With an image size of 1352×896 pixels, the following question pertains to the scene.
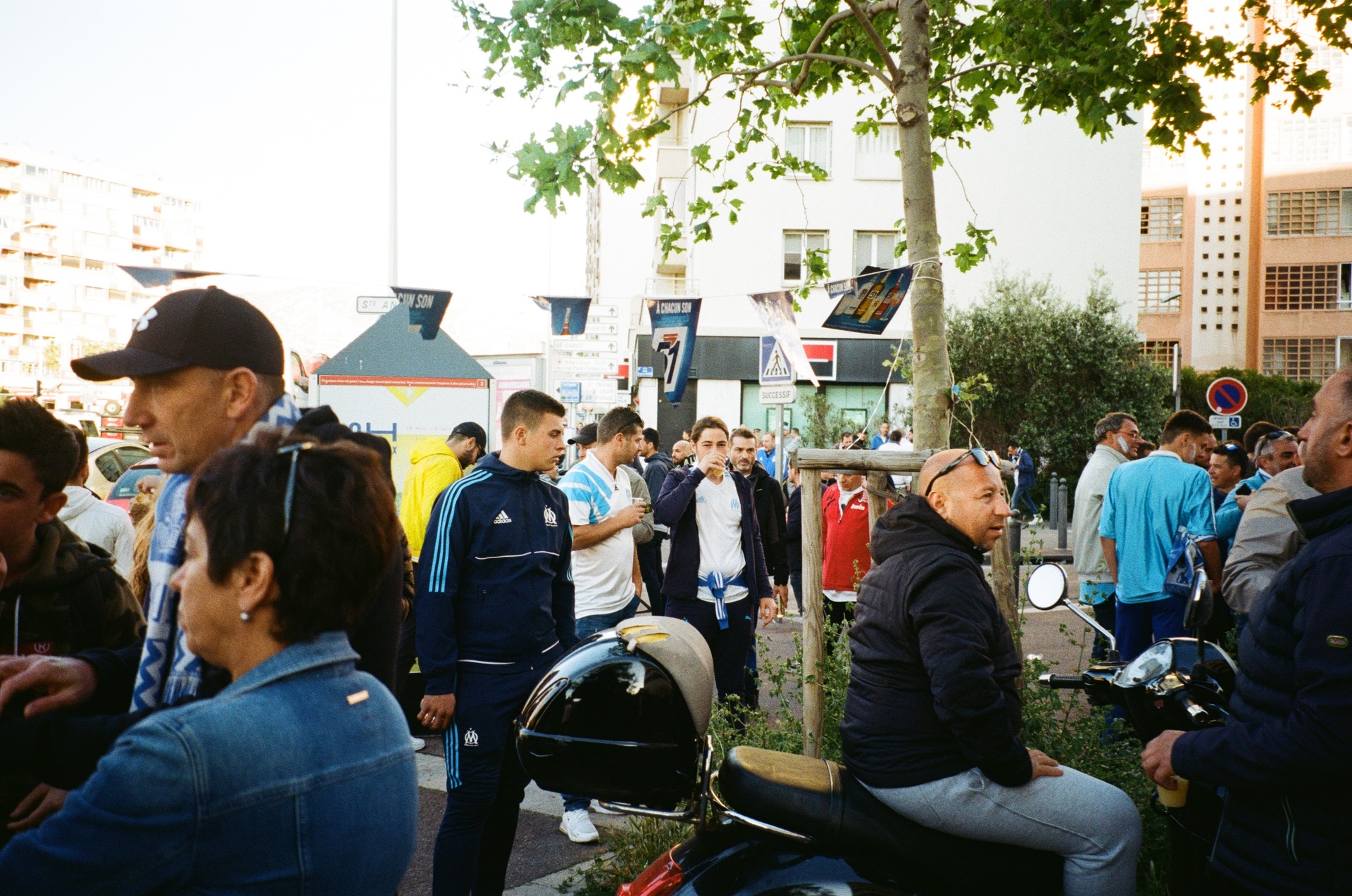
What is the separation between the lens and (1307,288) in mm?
48531

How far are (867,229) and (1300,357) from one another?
1205 inches

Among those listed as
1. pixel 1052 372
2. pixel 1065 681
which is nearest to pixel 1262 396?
pixel 1052 372

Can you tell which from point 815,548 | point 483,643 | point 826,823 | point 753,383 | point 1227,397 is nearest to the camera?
point 826,823

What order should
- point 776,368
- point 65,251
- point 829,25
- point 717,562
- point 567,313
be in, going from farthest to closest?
point 65,251, point 567,313, point 776,368, point 717,562, point 829,25

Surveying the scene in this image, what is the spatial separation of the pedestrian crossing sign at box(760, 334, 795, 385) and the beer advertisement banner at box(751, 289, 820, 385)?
0.99 meters

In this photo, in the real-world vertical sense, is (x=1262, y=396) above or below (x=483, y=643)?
above

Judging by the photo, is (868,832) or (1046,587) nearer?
(868,832)

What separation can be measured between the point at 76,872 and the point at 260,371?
3.32ft

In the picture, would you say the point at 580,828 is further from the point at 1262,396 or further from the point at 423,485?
the point at 1262,396

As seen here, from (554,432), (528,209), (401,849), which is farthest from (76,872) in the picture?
(528,209)

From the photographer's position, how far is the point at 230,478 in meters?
1.54

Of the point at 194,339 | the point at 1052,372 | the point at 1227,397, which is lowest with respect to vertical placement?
the point at 194,339

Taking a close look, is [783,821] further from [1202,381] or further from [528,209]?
[1202,381]

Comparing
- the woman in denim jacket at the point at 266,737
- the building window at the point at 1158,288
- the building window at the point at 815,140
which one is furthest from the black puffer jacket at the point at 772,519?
the building window at the point at 1158,288
